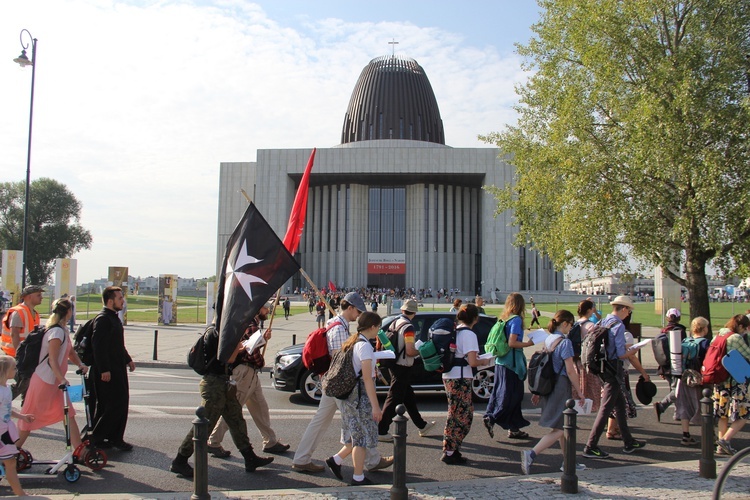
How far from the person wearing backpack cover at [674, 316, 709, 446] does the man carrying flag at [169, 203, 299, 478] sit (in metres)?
5.03

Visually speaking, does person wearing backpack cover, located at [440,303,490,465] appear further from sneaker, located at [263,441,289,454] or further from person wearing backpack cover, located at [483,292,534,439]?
sneaker, located at [263,441,289,454]

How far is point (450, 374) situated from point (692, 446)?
333cm

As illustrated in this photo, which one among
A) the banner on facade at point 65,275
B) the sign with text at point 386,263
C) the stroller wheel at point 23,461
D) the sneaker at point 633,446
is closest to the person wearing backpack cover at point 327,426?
the stroller wheel at point 23,461

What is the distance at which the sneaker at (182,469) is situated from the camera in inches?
237

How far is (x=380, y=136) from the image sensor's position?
82188mm

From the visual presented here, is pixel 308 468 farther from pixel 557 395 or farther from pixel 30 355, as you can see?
pixel 30 355

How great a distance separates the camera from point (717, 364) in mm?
7211

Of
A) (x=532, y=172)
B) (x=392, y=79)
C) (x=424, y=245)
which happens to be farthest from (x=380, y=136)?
(x=532, y=172)

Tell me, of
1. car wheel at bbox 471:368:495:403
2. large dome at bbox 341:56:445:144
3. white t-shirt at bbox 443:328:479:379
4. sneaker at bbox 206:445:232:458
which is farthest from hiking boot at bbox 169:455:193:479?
large dome at bbox 341:56:445:144

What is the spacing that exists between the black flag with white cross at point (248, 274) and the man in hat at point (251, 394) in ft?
1.43

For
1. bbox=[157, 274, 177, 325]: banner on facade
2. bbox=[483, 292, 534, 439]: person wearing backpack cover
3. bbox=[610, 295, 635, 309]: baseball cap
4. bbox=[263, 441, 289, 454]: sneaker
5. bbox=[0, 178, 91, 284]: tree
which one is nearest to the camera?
bbox=[263, 441, 289, 454]: sneaker

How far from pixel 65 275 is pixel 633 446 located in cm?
2319

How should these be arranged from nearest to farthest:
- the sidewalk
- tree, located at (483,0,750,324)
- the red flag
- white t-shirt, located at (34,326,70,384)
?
the sidewalk → white t-shirt, located at (34,326,70,384) → the red flag → tree, located at (483,0,750,324)

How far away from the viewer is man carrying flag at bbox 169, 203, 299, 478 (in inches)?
236
